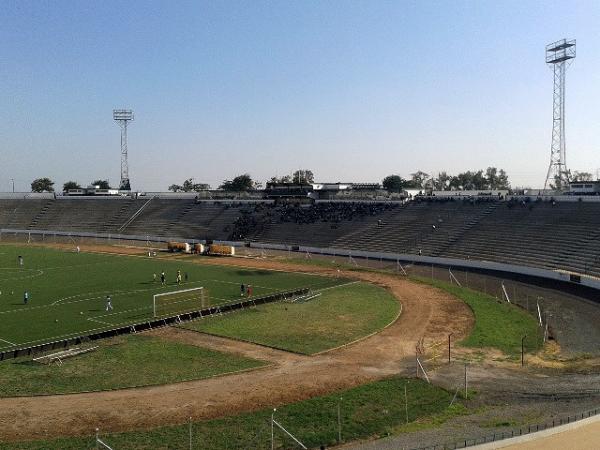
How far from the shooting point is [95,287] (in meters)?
48.7

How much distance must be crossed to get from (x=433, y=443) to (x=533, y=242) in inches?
1839

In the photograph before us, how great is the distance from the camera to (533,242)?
5969cm

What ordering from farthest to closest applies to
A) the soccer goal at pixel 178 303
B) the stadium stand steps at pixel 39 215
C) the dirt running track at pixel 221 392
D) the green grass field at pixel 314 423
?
the stadium stand steps at pixel 39 215 → the soccer goal at pixel 178 303 → the dirt running track at pixel 221 392 → the green grass field at pixel 314 423

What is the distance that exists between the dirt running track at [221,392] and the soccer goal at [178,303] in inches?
177

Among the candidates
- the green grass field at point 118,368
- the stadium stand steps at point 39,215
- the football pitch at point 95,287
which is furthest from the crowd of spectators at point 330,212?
the green grass field at point 118,368

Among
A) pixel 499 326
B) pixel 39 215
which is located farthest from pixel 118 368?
pixel 39 215

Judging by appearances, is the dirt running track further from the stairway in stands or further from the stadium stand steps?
the stadium stand steps

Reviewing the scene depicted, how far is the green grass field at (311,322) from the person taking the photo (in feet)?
105

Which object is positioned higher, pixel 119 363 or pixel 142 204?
pixel 142 204

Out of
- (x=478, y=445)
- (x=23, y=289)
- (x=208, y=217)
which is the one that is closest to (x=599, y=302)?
(x=478, y=445)

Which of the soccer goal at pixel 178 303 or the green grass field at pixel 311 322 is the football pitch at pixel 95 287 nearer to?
the soccer goal at pixel 178 303

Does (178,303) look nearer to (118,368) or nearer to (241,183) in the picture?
(118,368)

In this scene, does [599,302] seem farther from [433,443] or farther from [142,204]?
[142,204]

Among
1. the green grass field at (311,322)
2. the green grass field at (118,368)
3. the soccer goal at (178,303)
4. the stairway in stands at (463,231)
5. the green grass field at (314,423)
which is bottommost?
the green grass field at (314,423)
